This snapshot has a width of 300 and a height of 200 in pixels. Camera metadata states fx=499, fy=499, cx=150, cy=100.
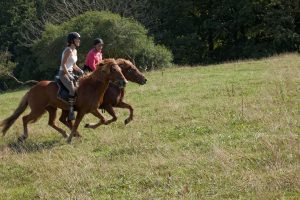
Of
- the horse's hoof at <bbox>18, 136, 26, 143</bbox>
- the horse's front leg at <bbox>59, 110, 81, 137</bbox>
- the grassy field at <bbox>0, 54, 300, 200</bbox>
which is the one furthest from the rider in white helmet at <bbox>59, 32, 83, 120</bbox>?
the horse's hoof at <bbox>18, 136, 26, 143</bbox>

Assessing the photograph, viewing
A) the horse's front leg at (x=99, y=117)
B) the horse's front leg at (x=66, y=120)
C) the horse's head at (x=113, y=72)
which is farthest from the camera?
the horse's front leg at (x=66, y=120)

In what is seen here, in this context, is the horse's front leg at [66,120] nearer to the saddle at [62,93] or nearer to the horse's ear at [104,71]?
the saddle at [62,93]

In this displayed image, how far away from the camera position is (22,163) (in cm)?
Answer: 980

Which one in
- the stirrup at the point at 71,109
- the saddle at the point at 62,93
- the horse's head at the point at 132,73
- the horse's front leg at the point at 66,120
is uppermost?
the horse's head at the point at 132,73

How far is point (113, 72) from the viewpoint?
1154 cm

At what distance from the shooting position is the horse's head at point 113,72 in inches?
449

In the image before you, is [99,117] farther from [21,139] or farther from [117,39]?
[117,39]

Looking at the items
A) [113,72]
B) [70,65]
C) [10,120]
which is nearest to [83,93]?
[70,65]

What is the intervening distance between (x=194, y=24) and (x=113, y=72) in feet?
137

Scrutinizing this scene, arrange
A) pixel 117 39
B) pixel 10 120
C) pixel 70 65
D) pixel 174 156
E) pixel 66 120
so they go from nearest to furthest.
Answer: pixel 174 156
pixel 70 65
pixel 10 120
pixel 66 120
pixel 117 39

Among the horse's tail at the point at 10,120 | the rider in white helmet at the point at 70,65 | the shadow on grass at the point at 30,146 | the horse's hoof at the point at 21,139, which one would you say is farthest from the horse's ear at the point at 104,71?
the horse's hoof at the point at 21,139

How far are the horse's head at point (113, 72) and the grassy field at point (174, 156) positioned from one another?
1234 mm

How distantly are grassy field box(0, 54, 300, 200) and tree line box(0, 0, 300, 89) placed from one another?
3254 cm

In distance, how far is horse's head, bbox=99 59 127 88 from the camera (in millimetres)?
11406
